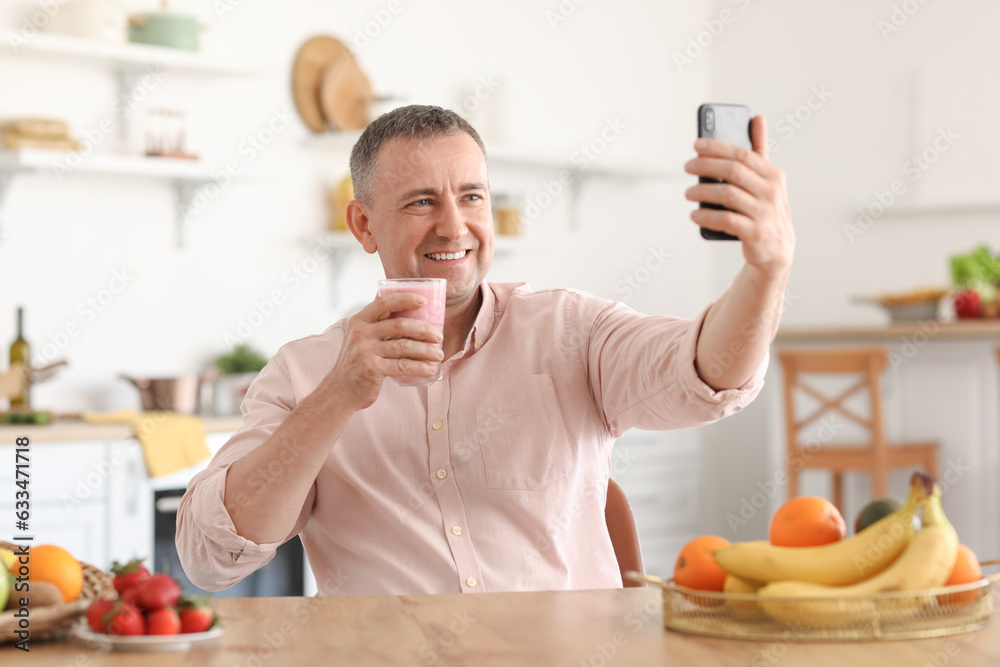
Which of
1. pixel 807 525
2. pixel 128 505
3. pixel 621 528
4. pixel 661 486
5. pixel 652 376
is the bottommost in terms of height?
pixel 661 486

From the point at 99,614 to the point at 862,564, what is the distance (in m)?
0.73

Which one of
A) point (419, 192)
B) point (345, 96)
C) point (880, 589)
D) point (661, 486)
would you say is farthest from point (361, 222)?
point (661, 486)

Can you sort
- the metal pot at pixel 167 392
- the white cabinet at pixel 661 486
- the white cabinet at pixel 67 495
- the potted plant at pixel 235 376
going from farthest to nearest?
the white cabinet at pixel 661 486 → the potted plant at pixel 235 376 → the metal pot at pixel 167 392 → the white cabinet at pixel 67 495

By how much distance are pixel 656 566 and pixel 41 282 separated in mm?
2941

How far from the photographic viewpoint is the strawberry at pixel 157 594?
3.50ft

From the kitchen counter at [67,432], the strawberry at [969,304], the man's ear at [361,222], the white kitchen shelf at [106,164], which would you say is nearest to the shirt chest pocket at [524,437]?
the man's ear at [361,222]

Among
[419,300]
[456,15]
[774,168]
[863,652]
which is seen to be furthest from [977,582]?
[456,15]

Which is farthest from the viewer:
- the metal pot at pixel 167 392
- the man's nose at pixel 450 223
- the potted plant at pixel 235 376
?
the potted plant at pixel 235 376

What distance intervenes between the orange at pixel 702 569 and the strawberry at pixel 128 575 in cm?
53

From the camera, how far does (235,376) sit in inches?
149

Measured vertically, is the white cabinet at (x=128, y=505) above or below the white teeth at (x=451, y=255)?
below

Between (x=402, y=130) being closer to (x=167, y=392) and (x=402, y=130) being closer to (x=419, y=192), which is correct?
(x=419, y=192)

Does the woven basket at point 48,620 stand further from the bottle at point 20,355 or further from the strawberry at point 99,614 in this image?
the bottle at point 20,355

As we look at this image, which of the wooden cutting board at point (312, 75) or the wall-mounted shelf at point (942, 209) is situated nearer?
the wooden cutting board at point (312, 75)
